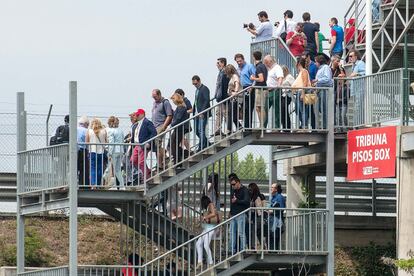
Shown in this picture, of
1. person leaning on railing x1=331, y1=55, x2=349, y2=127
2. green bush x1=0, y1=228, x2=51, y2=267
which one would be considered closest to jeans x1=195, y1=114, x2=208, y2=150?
person leaning on railing x1=331, y1=55, x2=349, y2=127

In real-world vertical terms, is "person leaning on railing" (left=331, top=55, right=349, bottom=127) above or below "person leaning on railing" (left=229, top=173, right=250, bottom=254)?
above

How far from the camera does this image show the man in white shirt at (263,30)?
4647cm

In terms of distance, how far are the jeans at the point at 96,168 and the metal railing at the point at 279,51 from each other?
5035 millimetres

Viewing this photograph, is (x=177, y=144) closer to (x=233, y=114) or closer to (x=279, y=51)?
(x=233, y=114)

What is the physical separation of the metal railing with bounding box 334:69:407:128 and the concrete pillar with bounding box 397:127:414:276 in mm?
734

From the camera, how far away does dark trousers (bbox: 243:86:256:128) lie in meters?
43.8

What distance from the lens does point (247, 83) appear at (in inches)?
1734

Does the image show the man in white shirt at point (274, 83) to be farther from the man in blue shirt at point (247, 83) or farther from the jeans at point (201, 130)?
the jeans at point (201, 130)

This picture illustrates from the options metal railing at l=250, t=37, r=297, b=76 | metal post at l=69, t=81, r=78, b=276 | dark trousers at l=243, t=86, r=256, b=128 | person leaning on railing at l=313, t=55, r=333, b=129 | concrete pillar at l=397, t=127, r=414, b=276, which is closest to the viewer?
metal post at l=69, t=81, r=78, b=276

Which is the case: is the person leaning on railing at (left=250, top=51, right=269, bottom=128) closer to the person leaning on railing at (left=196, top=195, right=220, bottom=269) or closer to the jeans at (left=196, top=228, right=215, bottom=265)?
the person leaning on railing at (left=196, top=195, right=220, bottom=269)

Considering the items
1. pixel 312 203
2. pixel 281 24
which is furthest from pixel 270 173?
pixel 281 24

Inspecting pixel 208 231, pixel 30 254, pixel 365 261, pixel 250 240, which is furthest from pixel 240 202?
pixel 30 254

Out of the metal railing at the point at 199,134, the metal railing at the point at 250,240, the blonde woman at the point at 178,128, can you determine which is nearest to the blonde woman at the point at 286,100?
the metal railing at the point at 199,134

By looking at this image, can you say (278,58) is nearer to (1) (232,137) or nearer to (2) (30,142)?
(1) (232,137)
